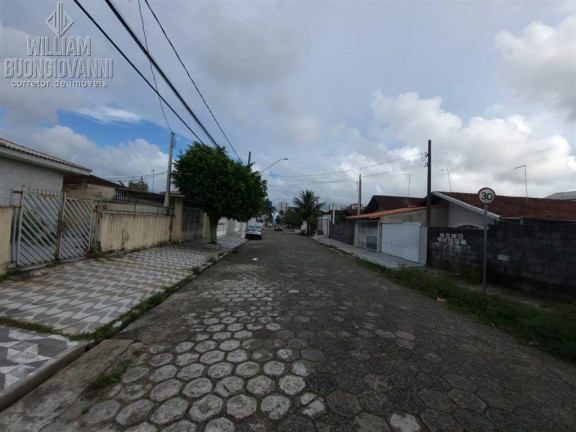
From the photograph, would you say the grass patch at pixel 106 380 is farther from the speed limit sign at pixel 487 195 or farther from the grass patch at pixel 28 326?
the speed limit sign at pixel 487 195

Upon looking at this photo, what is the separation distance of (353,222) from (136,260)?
54.8ft

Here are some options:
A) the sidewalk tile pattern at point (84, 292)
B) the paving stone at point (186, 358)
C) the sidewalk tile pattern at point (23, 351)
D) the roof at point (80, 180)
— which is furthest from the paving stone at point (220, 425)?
the roof at point (80, 180)

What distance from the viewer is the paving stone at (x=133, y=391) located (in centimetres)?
217

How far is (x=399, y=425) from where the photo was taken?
1.96 metres

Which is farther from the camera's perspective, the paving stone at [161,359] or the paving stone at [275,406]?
the paving stone at [161,359]

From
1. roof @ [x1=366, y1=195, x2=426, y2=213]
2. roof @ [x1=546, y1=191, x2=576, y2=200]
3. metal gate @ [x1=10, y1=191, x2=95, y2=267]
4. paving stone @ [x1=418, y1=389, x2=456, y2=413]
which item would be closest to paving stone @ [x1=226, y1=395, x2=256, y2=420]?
paving stone @ [x1=418, y1=389, x2=456, y2=413]

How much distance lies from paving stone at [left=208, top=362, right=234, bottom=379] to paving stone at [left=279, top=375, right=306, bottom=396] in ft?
1.84

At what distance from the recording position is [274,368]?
2.61m

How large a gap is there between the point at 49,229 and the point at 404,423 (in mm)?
8428

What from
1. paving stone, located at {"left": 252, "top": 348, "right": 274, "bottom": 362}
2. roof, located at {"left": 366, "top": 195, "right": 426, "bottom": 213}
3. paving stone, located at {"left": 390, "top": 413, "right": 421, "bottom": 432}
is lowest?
paving stone, located at {"left": 390, "top": 413, "right": 421, "bottom": 432}

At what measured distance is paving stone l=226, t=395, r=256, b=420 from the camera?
1.99 metres

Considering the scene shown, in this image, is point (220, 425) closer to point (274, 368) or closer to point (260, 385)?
point (260, 385)

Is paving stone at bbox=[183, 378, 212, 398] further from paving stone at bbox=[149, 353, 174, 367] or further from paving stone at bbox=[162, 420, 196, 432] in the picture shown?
paving stone at bbox=[149, 353, 174, 367]

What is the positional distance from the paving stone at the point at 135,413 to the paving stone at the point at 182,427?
252mm
